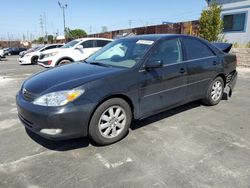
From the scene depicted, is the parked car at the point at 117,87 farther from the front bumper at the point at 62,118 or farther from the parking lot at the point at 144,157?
the parking lot at the point at 144,157

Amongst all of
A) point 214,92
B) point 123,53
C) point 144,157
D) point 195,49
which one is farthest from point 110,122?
point 214,92

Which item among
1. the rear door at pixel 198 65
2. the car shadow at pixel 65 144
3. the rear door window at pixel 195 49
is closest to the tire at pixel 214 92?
the rear door at pixel 198 65

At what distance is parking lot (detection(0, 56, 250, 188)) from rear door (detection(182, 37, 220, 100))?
60 centimetres

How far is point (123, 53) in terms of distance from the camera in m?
4.27

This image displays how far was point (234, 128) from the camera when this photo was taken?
414cm

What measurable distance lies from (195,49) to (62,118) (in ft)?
9.80

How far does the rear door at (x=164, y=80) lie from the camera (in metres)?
3.79

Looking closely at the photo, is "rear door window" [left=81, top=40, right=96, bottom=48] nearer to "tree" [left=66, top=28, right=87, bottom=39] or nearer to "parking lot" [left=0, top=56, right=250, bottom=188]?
"parking lot" [left=0, top=56, right=250, bottom=188]

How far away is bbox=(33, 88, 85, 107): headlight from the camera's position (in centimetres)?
308

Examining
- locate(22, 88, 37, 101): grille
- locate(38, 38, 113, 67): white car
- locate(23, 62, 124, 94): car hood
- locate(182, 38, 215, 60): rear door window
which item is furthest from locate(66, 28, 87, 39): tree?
locate(22, 88, 37, 101): grille

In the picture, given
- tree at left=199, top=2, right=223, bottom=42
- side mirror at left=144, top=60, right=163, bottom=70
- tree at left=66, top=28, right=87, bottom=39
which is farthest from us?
tree at left=66, top=28, right=87, bottom=39

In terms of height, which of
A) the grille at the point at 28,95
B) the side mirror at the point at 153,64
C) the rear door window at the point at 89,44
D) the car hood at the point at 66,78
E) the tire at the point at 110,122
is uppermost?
the rear door window at the point at 89,44

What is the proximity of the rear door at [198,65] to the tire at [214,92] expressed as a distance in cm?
17

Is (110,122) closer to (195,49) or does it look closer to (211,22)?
(195,49)
